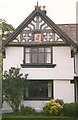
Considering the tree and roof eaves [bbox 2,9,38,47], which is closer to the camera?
the tree

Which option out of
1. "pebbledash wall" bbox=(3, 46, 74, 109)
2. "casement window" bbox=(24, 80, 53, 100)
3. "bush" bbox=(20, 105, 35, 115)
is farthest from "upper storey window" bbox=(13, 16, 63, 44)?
"bush" bbox=(20, 105, 35, 115)

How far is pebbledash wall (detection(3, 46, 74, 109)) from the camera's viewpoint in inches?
1084

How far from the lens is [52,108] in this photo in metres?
24.9

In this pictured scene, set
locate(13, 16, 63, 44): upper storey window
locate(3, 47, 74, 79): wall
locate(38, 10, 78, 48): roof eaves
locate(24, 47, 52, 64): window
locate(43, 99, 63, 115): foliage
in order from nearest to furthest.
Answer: locate(43, 99, 63, 115): foliage, locate(38, 10, 78, 48): roof eaves, locate(3, 47, 74, 79): wall, locate(24, 47, 52, 64): window, locate(13, 16, 63, 44): upper storey window

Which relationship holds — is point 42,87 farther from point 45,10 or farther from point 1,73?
point 45,10

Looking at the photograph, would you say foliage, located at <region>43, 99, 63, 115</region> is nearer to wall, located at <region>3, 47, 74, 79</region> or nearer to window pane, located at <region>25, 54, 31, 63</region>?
wall, located at <region>3, 47, 74, 79</region>

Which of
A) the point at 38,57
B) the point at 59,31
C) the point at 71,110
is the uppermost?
the point at 59,31

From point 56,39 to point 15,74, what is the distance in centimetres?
494

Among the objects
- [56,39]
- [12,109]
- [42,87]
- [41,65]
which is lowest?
[12,109]

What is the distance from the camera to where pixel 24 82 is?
25.8 m

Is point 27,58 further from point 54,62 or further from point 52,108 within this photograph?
point 52,108

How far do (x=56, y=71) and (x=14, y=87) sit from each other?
449 centimetres

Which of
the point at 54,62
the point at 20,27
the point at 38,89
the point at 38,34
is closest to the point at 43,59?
the point at 54,62

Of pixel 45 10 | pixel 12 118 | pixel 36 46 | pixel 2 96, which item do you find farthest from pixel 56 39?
pixel 12 118
